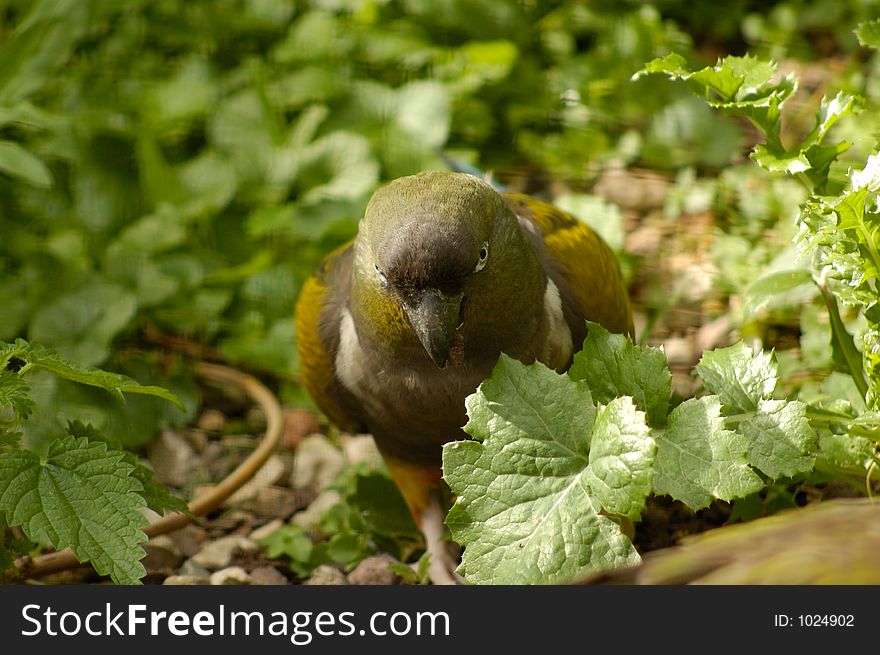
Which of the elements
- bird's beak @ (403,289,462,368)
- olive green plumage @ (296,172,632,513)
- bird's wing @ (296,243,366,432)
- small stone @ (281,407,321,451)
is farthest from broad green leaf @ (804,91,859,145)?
small stone @ (281,407,321,451)

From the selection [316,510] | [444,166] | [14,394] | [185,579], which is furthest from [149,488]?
[444,166]

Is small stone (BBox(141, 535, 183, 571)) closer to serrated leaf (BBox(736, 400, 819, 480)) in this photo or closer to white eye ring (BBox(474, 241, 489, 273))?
white eye ring (BBox(474, 241, 489, 273))

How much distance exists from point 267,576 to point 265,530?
0.25 metres

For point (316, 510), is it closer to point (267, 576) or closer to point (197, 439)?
point (267, 576)

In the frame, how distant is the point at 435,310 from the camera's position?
7.93 feet

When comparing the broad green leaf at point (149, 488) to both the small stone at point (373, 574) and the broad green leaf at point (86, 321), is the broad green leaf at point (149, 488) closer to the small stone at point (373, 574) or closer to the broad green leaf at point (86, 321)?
the small stone at point (373, 574)

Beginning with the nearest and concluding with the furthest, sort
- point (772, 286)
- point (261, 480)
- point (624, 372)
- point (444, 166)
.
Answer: point (624, 372), point (772, 286), point (261, 480), point (444, 166)

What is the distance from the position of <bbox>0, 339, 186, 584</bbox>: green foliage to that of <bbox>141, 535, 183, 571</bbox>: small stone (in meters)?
1.01

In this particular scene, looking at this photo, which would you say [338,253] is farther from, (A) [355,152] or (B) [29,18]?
(B) [29,18]

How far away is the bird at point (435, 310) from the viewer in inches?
95.4

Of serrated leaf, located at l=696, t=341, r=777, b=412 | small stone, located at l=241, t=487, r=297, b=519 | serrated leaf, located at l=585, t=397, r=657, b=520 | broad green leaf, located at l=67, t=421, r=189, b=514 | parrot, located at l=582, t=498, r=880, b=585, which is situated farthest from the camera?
small stone, located at l=241, t=487, r=297, b=519

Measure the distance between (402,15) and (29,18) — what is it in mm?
1718

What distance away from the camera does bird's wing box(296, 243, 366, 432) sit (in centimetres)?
304

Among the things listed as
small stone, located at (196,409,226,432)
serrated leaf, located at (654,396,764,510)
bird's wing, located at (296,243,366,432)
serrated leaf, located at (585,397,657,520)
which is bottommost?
small stone, located at (196,409,226,432)
